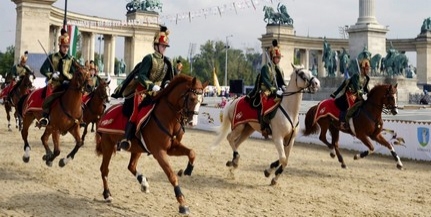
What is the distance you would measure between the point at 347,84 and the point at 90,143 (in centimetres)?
958

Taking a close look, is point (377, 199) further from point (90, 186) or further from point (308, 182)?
point (90, 186)

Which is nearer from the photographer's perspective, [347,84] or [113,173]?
[113,173]

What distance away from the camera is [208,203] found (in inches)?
357

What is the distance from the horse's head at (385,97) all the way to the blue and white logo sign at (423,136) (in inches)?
154

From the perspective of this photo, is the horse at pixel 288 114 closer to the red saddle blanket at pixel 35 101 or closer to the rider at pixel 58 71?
the rider at pixel 58 71

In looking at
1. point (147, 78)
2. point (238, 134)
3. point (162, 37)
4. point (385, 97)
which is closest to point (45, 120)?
point (147, 78)

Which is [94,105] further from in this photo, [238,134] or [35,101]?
[238,134]

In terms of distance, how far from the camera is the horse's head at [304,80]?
10383 millimetres

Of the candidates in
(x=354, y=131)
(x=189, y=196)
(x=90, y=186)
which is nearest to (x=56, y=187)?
(x=90, y=186)

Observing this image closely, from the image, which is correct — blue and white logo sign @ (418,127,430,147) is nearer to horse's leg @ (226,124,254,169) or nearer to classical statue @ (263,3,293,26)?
horse's leg @ (226,124,254,169)

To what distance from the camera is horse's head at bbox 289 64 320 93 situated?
Answer: 10.4 meters

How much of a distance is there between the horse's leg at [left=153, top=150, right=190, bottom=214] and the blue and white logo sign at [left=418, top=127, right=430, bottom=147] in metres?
11.9

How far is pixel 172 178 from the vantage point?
24.6 feet

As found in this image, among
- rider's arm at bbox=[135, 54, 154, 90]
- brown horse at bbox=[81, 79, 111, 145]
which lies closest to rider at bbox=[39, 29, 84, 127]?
brown horse at bbox=[81, 79, 111, 145]
